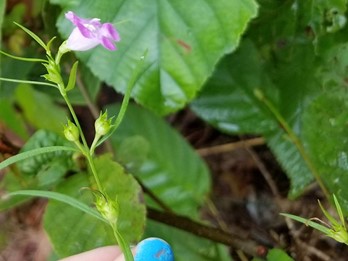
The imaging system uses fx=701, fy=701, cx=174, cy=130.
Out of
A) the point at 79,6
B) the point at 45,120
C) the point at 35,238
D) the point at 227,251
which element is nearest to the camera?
the point at 79,6

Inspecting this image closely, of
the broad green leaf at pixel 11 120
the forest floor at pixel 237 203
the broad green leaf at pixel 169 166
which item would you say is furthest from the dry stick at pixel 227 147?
the broad green leaf at pixel 11 120

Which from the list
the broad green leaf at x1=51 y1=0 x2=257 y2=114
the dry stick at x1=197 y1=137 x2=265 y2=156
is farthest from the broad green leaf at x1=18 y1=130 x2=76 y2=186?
the dry stick at x1=197 y1=137 x2=265 y2=156

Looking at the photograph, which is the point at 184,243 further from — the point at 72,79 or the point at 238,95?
the point at 72,79

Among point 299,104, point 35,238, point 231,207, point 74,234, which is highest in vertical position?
point 299,104

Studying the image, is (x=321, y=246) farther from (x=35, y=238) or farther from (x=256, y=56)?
(x=35, y=238)

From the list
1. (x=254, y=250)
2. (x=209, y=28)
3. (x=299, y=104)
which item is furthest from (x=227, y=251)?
(x=209, y=28)

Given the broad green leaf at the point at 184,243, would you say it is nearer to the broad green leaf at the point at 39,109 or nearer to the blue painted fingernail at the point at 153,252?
the broad green leaf at the point at 39,109
